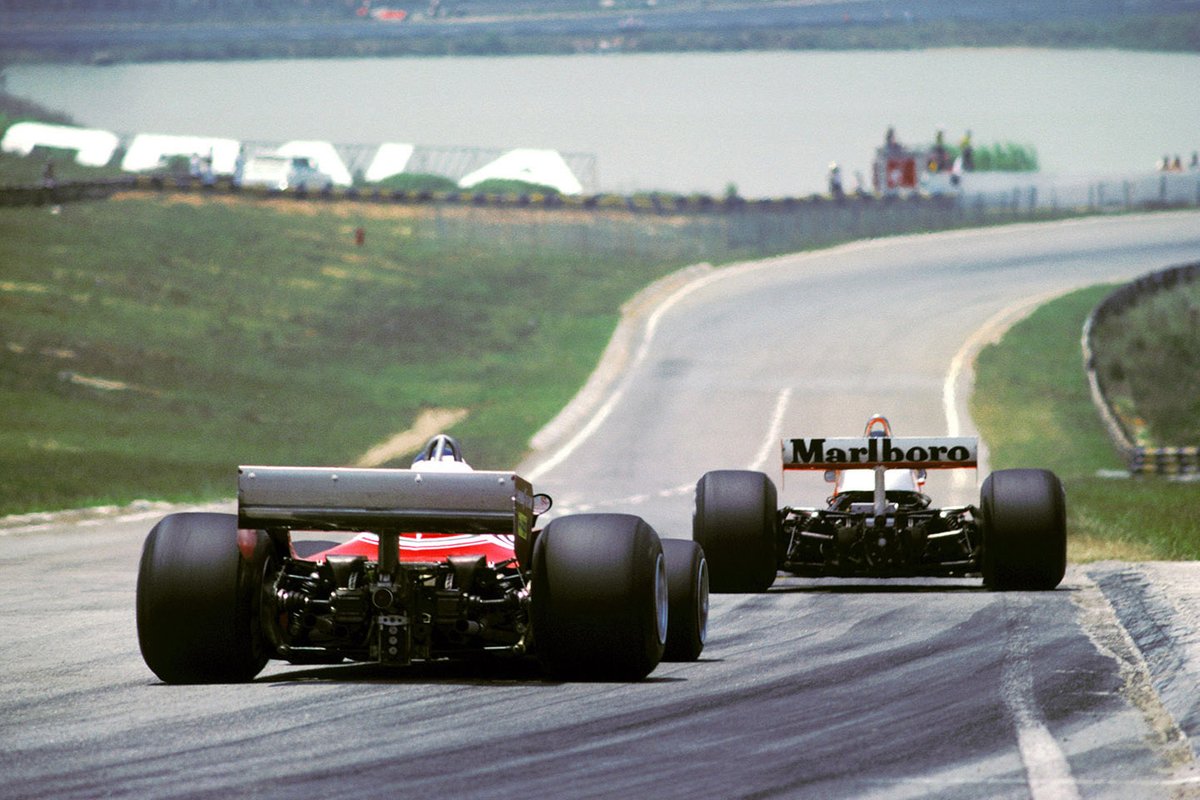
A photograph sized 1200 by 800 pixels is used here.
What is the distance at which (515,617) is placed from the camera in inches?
467

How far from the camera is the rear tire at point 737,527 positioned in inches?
732

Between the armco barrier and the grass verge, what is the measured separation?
0.37 meters

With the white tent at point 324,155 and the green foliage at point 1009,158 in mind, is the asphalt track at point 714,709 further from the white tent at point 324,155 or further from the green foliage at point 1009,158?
the green foliage at point 1009,158

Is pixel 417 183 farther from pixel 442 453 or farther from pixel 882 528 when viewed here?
pixel 442 453

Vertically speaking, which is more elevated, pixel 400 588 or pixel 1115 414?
pixel 400 588

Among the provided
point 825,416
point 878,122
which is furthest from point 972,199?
point 825,416

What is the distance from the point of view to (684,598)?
41.8ft

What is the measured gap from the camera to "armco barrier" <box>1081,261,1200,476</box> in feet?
125

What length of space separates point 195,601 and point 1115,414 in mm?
37543

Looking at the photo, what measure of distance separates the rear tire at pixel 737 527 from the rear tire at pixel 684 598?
5.55 meters

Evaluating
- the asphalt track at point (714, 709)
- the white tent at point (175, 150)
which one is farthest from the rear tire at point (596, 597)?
the white tent at point (175, 150)

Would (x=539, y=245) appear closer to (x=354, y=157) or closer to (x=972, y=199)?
(x=354, y=157)

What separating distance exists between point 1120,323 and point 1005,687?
2047 inches

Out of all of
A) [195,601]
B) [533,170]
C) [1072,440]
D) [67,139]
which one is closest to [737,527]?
[195,601]
